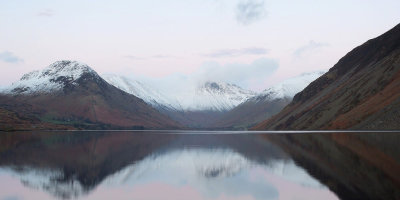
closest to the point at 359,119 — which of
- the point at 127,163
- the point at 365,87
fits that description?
the point at 365,87

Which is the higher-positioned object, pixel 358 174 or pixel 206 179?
pixel 206 179

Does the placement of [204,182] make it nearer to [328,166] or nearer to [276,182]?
[276,182]

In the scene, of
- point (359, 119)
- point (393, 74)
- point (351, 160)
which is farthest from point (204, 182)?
point (393, 74)

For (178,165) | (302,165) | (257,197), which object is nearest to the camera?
(257,197)

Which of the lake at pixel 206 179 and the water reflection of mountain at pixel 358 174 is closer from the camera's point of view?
the water reflection of mountain at pixel 358 174

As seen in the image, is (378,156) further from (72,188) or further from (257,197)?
(72,188)

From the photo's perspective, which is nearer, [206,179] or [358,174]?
[358,174]

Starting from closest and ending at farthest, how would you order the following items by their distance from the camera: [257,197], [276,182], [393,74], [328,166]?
[257,197], [276,182], [328,166], [393,74]

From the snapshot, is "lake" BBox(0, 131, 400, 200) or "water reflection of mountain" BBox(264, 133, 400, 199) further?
"lake" BBox(0, 131, 400, 200)

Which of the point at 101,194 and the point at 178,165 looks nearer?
A: the point at 101,194

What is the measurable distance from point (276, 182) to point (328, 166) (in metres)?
11.3

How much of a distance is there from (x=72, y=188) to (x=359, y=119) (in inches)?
5781

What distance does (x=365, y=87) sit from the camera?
194625 millimetres

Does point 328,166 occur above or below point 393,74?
below
